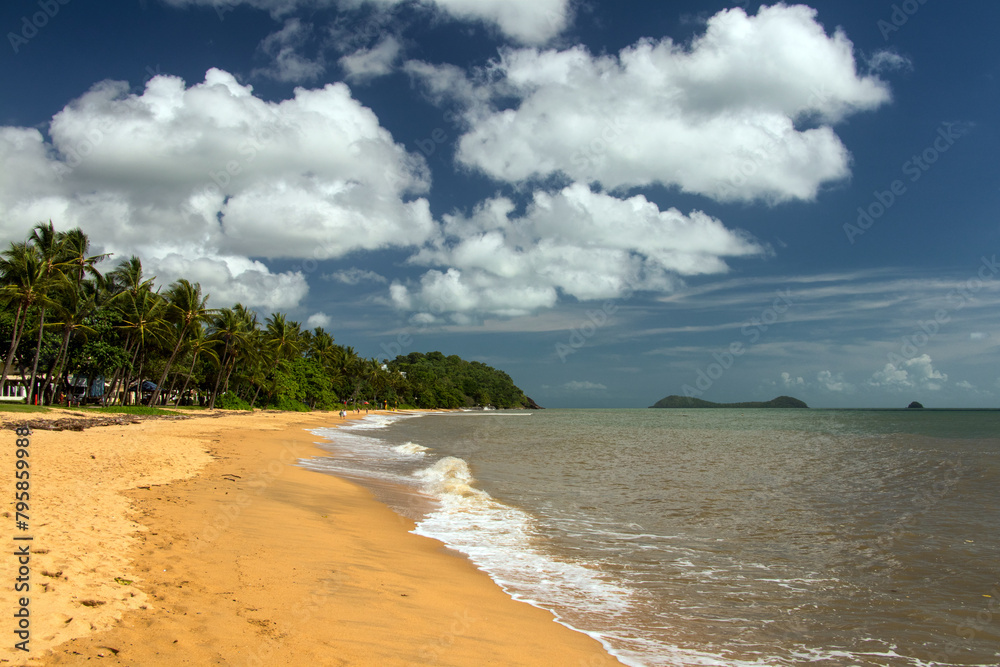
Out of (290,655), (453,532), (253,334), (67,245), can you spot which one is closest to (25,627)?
(290,655)

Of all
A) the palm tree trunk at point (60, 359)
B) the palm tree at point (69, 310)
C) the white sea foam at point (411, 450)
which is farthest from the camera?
the palm tree trunk at point (60, 359)

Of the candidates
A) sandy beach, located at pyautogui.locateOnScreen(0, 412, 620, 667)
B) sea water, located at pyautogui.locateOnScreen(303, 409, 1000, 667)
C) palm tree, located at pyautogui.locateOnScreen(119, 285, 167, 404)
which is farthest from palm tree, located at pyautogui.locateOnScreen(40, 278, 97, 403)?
sandy beach, located at pyautogui.locateOnScreen(0, 412, 620, 667)

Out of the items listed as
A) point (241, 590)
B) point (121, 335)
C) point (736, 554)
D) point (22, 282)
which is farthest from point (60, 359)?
point (736, 554)

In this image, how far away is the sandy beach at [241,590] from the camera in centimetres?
420

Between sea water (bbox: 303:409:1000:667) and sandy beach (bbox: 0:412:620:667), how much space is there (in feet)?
2.95

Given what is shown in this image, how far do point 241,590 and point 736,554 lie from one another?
23.9ft

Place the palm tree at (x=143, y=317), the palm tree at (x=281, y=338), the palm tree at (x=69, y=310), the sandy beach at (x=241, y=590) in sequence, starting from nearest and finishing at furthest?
the sandy beach at (x=241, y=590) → the palm tree at (x=69, y=310) → the palm tree at (x=143, y=317) → the palm tree at (x=281, y=338)

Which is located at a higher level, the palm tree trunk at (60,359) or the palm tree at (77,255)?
the palm tree at (77,255)

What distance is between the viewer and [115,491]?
30.3ft

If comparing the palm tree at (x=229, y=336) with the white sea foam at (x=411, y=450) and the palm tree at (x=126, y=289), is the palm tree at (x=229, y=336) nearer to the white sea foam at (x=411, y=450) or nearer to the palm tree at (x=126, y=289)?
the palm tree at (x=126, y=289)

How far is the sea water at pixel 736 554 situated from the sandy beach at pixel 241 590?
2.95ft

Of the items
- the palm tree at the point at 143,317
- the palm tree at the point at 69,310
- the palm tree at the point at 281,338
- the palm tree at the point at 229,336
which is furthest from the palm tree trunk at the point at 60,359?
the palm tree at the point at 281,338

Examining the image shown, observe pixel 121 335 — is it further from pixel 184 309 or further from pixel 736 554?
pixel 736 554

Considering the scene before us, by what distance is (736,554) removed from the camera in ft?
29.0
